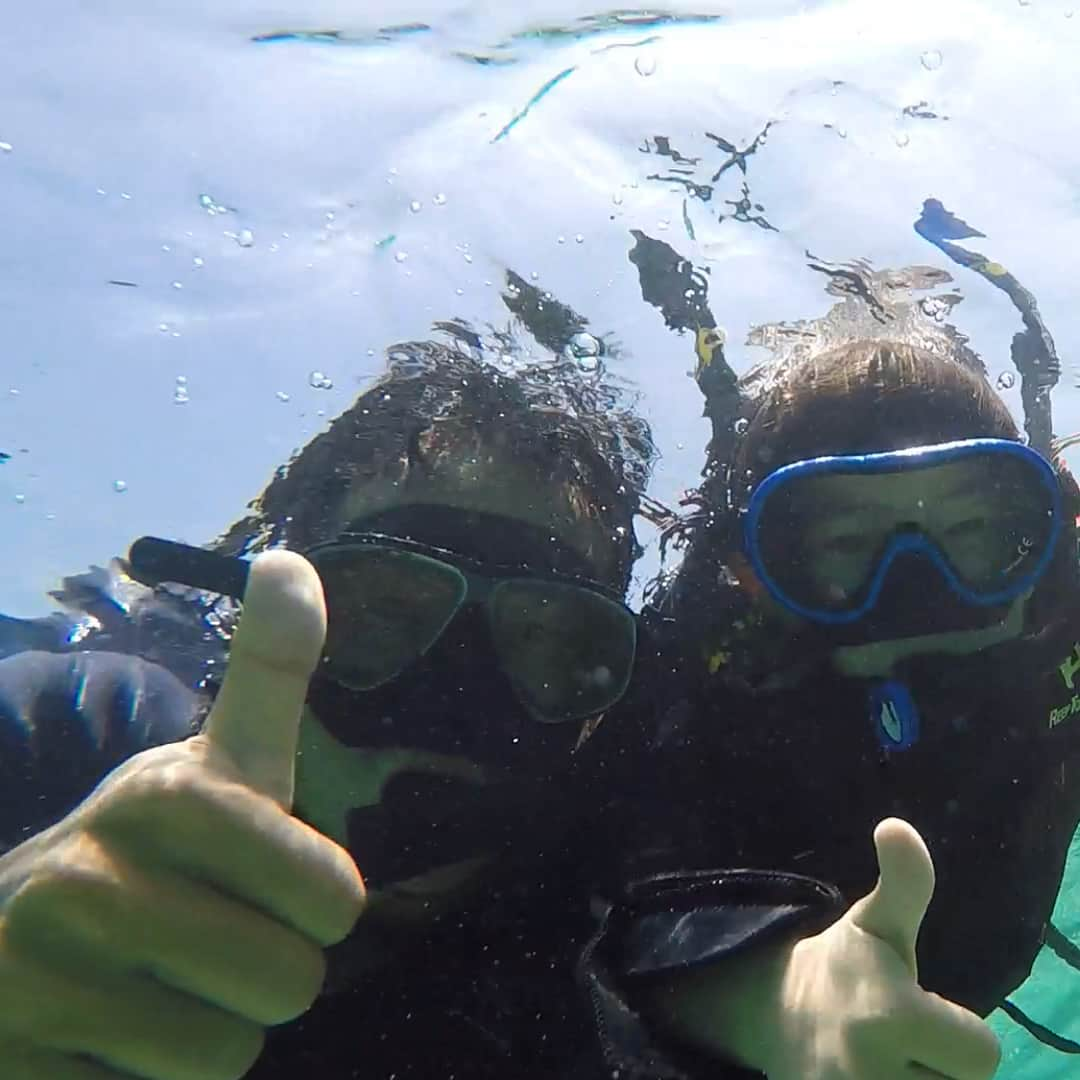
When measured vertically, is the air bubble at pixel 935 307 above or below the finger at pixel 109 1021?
below

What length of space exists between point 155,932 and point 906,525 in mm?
2900

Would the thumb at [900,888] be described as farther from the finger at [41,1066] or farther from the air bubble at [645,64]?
the air bubble at [645,64]

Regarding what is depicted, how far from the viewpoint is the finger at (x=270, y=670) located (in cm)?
147

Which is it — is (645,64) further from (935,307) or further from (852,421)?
(852,421)

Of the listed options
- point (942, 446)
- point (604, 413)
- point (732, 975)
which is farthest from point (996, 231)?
point (732, 975)

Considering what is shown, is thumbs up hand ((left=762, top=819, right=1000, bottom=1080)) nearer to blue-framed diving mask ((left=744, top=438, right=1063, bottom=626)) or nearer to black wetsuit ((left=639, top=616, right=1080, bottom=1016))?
black wetsuit ((left=639, top=616, right=1080, bottom=1016))

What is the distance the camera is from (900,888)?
1.47m

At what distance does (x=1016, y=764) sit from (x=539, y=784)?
5.29 feet

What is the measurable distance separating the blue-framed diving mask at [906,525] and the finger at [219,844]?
244 centimetres

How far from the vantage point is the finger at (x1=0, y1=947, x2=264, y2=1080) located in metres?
1.34

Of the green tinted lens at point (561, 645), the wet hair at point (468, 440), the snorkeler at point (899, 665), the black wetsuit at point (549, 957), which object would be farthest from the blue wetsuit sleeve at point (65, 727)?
the snorkeler at point (899, 665)

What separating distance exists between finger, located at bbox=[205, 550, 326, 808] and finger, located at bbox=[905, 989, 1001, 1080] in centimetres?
101

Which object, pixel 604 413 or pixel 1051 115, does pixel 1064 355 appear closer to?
pixel 1051 115

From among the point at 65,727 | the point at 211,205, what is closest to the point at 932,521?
the point at 65,727
